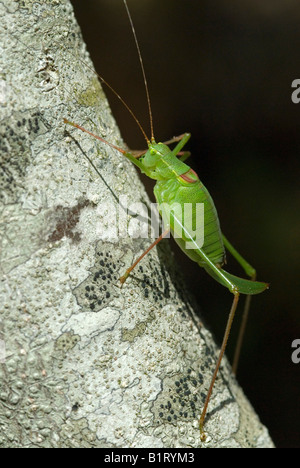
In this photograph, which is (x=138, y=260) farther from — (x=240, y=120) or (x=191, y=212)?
(x=240, y=120)

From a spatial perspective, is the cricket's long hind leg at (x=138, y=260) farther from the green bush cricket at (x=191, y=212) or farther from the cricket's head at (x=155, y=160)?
the cricket's head at (x=155, y=160)

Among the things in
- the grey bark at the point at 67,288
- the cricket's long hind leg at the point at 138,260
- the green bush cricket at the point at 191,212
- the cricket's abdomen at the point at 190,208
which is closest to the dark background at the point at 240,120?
the green bush cricket at the point at 191,212

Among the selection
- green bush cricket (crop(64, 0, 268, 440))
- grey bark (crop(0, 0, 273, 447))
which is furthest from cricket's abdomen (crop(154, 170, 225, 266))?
grey bark (crop(0, 0, 273, 447))

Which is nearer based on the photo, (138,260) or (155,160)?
(138,260)

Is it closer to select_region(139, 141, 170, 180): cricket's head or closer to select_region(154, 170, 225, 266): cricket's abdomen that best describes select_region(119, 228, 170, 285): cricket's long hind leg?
select_region(154, 170, 225, 266): cricket's abdomen

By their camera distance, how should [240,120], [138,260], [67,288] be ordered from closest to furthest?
1. [67,288]
2. [138,260]
3. [240,120]

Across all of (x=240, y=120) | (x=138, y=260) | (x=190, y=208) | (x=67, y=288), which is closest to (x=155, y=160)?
(x=190, y=208)
